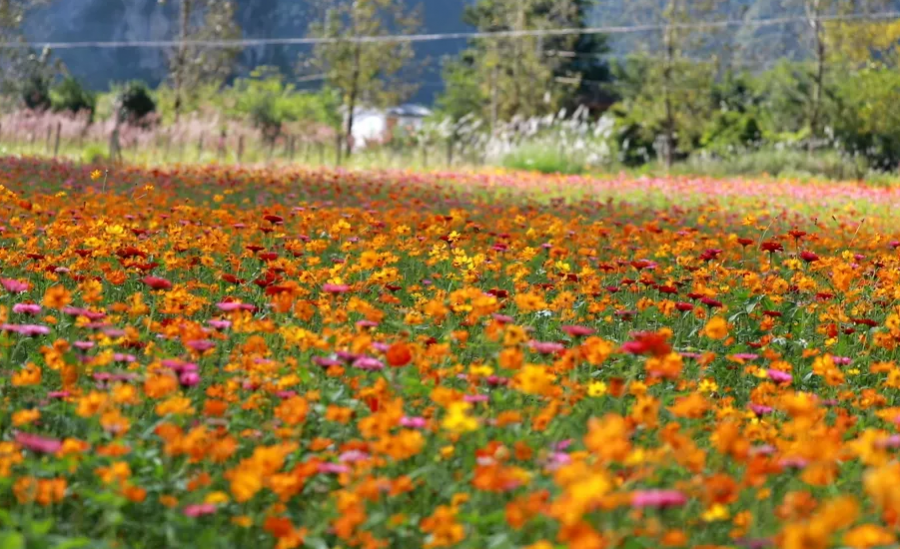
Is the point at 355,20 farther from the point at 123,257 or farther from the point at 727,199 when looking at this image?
the point at 123,257

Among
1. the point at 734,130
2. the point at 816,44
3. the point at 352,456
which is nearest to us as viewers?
the point at 352,456

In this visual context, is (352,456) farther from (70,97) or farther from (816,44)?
(70,97)

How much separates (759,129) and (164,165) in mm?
29267

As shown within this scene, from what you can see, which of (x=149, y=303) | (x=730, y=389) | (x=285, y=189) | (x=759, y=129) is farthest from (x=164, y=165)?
(x=759, y=129)

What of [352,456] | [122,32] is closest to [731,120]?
[352,456]

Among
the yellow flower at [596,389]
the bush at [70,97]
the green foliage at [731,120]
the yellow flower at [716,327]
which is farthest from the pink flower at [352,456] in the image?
the green foliage at [731,120]

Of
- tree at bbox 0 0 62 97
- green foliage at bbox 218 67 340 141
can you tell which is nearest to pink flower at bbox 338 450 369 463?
tree at bbox 0 0 62 97

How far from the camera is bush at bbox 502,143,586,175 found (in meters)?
20.9

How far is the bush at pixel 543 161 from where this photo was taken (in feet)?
68.5

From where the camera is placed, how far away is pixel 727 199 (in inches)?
515

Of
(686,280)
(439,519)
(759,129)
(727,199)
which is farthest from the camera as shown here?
(759,129)

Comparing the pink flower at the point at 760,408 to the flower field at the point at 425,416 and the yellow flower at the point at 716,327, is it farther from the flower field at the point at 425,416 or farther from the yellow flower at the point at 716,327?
the yellow flower at the point at 716,327

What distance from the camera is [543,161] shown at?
20969mm

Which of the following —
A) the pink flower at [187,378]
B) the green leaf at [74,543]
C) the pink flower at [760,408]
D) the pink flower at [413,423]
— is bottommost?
the green leaf at [74,543]
